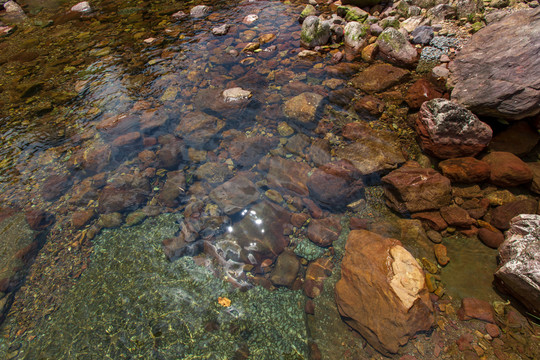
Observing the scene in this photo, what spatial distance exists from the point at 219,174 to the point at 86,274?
2.70 metres

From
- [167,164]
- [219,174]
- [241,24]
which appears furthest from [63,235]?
[241,24]

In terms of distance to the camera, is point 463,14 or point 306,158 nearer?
point 306,158

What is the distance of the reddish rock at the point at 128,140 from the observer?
5660 mm

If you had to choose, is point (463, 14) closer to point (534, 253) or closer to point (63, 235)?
point (534, 253)

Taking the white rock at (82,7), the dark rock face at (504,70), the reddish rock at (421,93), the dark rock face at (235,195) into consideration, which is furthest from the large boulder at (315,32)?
the white rock at (82,7)

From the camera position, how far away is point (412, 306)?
10.1 feet

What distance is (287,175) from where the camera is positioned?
15.9 feet

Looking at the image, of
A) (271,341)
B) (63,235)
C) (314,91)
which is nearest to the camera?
(271,341)

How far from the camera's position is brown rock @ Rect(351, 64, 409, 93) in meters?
6.14

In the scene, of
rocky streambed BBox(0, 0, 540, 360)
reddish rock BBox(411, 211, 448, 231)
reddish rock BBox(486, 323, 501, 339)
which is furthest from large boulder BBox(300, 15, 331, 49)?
reddish rock BBox(486, 323, 501, 339)

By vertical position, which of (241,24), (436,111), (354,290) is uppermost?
(241,24)

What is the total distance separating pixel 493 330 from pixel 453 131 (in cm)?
301

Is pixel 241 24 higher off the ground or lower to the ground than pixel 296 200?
higher

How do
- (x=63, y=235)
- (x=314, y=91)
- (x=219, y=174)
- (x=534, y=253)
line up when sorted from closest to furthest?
(x=534, y=253), (x=63, y=235), (x=219, y=174), (x=314, y=91)
